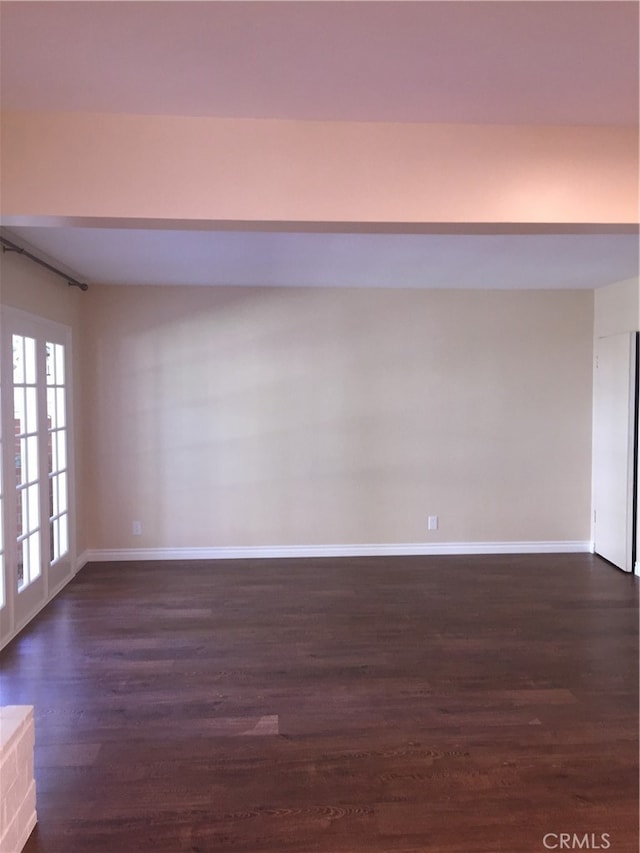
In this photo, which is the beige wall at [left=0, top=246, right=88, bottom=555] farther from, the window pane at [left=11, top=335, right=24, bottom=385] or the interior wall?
the window pane at [left=11, top=335, right=24, bottom=385]

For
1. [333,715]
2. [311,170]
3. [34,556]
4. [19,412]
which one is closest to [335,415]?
[19,412]

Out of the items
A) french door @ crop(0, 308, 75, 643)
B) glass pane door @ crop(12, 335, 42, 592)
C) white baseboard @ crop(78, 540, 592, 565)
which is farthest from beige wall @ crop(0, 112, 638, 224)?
white baseboard @ crop(78, 540, 592, 565)

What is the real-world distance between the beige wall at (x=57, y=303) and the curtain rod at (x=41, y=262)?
1.6 inches

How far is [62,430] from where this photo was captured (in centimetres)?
425

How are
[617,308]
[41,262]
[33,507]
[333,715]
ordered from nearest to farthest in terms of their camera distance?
[333,715] < [41,262] < [33,507] < [617,308]

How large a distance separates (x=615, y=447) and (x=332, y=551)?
8.81 ft

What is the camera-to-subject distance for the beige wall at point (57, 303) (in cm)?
333

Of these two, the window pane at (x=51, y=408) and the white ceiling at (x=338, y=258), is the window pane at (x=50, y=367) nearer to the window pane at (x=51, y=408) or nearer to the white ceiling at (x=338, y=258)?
the window pane at (x=51, y=408)

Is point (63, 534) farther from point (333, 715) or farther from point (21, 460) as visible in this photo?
point (333, 715)

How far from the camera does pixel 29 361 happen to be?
3.65m

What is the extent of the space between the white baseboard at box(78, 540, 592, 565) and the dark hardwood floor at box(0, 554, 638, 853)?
0.58 m

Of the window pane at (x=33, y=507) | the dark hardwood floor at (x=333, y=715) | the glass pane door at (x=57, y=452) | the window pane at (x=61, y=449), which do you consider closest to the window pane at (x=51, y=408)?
the glass pane door at (x=57, y=452)

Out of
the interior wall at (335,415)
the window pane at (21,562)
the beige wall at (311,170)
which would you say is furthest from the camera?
the interior wall at (335,415)

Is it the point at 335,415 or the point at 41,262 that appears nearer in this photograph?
the point at 41,262
